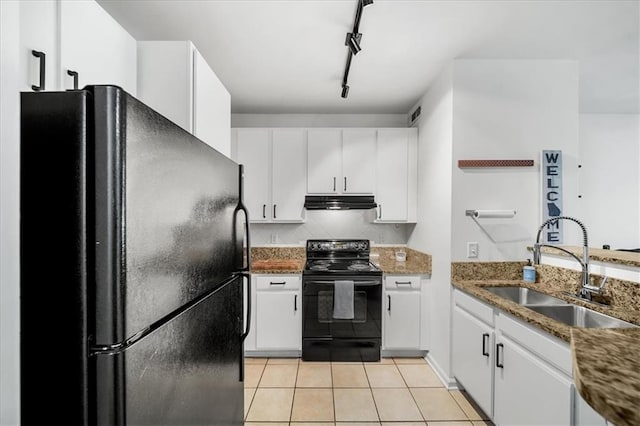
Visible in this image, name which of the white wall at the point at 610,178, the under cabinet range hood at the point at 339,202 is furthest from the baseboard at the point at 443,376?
the white wall at the point at 610,178

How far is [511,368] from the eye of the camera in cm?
179

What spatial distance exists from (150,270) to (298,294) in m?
2.49

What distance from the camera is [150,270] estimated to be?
71cm

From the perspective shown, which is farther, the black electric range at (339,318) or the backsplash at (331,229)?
the backsplash at (331,229)

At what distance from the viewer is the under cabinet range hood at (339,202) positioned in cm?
340

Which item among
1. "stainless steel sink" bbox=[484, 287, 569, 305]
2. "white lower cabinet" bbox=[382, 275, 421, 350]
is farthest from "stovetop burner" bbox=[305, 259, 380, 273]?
"stainless steel sink" bbox=[484, 287, 569, 305]

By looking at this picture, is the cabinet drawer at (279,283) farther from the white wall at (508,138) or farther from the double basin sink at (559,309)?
the double basin sink at (559,309)

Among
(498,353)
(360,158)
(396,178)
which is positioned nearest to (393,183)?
(396,178)

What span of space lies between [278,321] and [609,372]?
2.82 meters

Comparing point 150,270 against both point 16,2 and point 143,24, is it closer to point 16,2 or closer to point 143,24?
point 16,2

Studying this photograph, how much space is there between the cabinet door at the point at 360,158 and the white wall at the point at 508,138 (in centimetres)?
110

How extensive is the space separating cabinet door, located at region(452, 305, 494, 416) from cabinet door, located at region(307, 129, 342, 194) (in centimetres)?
178

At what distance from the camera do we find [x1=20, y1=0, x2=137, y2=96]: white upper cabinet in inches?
36.3

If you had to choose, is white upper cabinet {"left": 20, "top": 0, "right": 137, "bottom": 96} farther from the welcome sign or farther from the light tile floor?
the welcome sign
